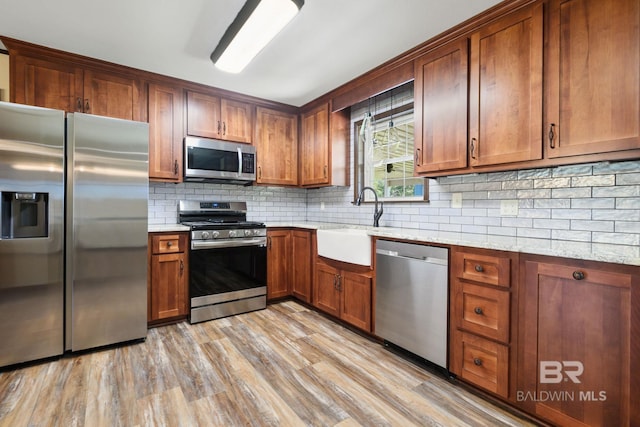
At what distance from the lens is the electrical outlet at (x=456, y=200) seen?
8.01 feet

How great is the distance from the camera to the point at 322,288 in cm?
308

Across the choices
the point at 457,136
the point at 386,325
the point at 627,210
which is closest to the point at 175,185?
the point at 386,325

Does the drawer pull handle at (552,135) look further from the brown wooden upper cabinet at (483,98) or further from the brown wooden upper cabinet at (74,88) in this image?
the brown wooden upper cabinet at (74,88)

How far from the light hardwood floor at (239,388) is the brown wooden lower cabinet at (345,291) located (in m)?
0.21

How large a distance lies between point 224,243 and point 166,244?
1.69ft

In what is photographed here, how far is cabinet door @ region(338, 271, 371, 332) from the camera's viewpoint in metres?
2.55

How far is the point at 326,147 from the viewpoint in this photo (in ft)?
11.6

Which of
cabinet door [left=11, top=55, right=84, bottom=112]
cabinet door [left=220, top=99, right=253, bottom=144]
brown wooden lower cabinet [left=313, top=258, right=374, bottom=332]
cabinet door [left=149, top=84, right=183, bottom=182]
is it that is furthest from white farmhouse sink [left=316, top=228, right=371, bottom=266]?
cabinet door [left=11, top=55, right=84, bottom=112]

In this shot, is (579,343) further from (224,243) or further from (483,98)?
(224,243)

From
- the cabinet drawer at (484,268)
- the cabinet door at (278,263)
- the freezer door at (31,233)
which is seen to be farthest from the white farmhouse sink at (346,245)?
the freezer door at (31,233)

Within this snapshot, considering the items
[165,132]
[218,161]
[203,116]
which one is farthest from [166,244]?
[203,116]

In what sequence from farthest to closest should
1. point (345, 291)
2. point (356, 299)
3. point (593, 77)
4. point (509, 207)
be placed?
point (345, 291) < point (356, 299) < point (509, 207) < point (593, 77)

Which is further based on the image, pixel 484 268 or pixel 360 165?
pixel 360 165

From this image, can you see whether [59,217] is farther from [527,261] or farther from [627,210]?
[627,210]
